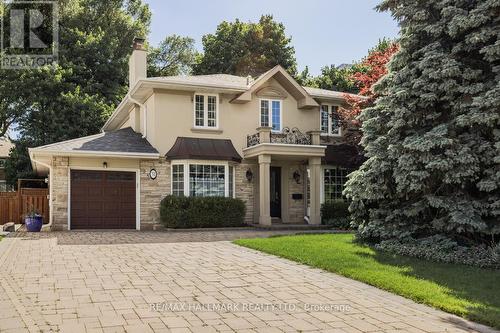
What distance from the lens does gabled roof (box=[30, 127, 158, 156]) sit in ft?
55.9

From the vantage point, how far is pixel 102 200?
719 inches

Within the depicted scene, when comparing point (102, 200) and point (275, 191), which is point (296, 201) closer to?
point (275, 191)

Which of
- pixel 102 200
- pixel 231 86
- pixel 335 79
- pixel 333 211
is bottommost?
pixel 333 211

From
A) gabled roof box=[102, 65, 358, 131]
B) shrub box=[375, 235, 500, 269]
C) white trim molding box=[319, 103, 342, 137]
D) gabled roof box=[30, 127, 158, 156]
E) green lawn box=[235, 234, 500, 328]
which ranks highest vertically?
gabled roof box=[102, 65, 358, 131]

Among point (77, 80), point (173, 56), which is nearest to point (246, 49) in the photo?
point (173, 56)

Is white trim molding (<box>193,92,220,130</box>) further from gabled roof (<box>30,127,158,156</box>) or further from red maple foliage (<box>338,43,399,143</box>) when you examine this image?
red maple foliage (<box>338,43,399,143</box>)

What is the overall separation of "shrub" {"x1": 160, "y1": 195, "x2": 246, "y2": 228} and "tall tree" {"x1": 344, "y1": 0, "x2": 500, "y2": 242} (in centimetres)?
737

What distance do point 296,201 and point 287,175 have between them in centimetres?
117

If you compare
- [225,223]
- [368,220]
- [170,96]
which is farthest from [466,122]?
[170,96]

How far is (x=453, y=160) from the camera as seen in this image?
9953mm

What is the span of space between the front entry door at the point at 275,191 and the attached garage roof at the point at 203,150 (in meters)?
2.11

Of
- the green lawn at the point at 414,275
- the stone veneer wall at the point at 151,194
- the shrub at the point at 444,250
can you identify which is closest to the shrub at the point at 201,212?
the stone veneer wall at the point at 151,194

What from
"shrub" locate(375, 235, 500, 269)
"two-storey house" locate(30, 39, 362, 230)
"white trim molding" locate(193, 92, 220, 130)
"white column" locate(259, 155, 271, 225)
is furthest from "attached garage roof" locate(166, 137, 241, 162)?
"shrub" locate(375, 235, 500, 269)

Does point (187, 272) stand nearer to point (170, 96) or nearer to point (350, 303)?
point (350, 303)
